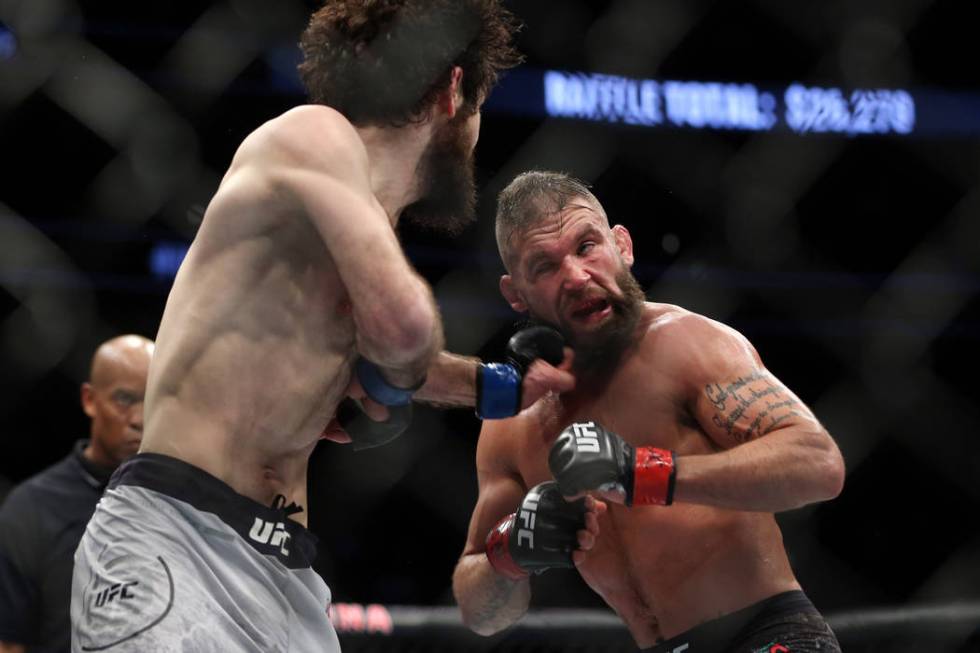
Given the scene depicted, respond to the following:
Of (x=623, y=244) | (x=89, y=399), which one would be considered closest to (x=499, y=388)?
(x=623, y=244)

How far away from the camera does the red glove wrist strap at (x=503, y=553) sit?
5.98ft

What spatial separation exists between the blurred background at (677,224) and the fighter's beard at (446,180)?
2.47m

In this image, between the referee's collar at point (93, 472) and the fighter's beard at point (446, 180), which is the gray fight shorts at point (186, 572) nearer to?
the fighter's beard at point (446, 180)

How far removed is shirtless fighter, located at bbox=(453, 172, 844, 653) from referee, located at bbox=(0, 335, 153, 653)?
3.24ft

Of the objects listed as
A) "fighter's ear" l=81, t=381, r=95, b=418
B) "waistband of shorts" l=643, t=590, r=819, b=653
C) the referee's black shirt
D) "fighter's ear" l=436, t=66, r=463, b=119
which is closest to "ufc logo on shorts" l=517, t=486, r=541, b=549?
"waistband of shorts" l=643, t=590, r=819, b=653

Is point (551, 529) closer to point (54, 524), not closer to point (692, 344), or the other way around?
point (692, 344)

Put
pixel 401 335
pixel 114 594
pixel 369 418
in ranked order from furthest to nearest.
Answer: pixel 369 418 < pixel 401 335 < pixel 114 594

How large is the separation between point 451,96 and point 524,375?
424mm

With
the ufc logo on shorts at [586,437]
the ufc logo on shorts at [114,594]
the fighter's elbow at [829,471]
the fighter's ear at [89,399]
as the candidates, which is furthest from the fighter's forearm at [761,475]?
the fighter's ear at [89,399]

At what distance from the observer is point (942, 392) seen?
4766 millimetres

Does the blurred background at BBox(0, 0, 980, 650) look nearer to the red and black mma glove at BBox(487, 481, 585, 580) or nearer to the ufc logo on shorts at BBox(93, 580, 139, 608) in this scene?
the red and black mma glove at BBox(487, 481, 585, 580)

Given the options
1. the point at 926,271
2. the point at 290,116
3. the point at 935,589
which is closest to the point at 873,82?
the point at 926,271

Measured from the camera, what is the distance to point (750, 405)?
5.44 feet

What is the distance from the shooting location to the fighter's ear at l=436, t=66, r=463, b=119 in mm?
1634
